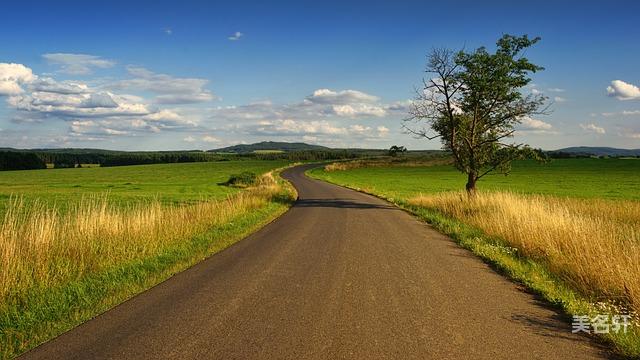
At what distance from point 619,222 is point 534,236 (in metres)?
9.11

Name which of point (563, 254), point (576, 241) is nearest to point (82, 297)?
point (563, 254)

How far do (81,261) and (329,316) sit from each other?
20.2ft

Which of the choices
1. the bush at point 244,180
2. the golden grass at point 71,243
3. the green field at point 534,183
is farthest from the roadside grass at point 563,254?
the bush at point 244,180

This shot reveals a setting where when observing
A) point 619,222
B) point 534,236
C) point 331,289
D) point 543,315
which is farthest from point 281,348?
point 619,222

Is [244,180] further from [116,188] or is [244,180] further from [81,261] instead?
[81,261]

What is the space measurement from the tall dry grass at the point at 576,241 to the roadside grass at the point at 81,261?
7982 mm

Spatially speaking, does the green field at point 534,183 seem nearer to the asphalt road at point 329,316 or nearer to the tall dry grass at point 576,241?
the tall dry grass at point 576,241

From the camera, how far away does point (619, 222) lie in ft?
57.3

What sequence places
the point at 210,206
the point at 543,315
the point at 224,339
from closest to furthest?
the point at 224,339, the point at 543,315, the point at 210,206

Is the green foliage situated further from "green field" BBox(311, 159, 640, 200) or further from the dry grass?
"green field" BBox(311, 159, 640, 200)

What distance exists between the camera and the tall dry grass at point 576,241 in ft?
23.8

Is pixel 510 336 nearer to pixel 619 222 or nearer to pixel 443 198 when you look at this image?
pixel 619 222

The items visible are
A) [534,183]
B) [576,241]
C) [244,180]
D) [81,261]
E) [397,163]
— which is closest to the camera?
[81,261]

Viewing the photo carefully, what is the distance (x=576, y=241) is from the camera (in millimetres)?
9898
